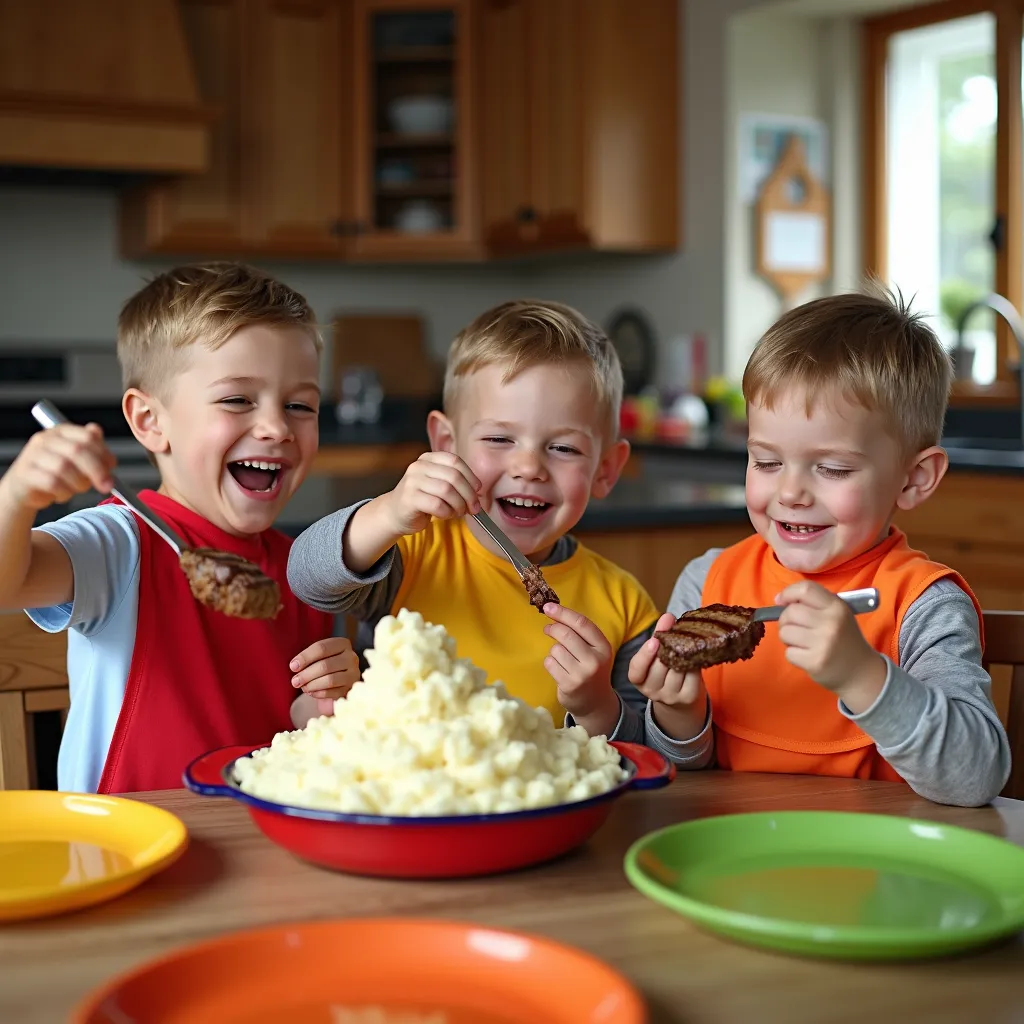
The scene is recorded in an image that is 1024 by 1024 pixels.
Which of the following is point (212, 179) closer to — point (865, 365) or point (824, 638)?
point (865, 365)

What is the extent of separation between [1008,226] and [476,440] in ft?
10.5

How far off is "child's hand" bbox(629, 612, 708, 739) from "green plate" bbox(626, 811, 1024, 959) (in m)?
0.23

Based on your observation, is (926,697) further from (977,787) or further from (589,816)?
(589,816)

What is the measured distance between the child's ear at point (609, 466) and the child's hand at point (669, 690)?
0.43 m

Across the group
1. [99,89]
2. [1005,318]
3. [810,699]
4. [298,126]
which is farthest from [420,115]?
[810,699]

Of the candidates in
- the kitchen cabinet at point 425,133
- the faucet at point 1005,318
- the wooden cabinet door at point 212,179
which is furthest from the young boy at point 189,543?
the wooden cabinet door at point 212,179

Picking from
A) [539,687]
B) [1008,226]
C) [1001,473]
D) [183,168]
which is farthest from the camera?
[183,168]

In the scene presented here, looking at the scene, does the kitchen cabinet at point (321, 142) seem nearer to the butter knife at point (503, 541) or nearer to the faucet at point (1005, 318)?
the faucet at point (1005, 318)

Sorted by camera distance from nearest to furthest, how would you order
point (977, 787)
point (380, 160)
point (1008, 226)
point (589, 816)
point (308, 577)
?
point (589, 816)
point (977, 787)
point (308, 577)
point (1008, 226)
point (380, 160)

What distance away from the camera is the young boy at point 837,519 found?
134 cm

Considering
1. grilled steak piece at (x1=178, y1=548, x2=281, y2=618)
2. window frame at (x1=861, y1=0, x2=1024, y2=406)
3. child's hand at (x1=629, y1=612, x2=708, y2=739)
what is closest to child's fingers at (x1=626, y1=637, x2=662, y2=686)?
child's hand at (x1=629, y1=612, x2=708, y2=739)

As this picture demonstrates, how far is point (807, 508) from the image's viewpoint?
140 centimetres

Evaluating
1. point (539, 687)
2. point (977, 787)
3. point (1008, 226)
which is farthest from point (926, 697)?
point (1008, 226)

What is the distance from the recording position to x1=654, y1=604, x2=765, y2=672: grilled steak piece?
3.62 feet
